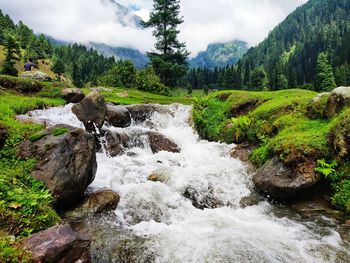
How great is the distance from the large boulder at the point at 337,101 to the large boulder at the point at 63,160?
40.6ft

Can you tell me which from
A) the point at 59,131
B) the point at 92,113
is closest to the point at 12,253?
the point at 59,131

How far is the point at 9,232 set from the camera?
23.4 feet

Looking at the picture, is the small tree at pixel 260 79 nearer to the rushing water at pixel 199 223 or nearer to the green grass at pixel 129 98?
the green grass at pixel 129 98

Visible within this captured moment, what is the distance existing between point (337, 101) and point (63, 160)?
13.7 m

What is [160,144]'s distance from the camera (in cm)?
2209

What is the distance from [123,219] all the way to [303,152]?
8.28 metres

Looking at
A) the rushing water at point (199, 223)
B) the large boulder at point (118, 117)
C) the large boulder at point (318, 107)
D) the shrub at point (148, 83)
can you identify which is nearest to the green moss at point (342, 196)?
the rushing water at point (199, 223)

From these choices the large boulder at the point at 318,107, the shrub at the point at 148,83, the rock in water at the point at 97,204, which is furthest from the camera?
the shrub at the point at 148,83

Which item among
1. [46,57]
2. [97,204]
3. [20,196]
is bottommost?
[97,204]

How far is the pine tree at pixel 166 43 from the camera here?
5231 cm

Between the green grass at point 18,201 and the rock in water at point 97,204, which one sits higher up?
the green grass at point 18,201

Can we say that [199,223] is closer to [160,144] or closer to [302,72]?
[160,144]

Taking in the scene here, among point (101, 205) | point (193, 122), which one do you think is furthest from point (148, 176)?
point (193, 122)

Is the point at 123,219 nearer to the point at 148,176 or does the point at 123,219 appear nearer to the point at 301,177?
the point at 148,176
